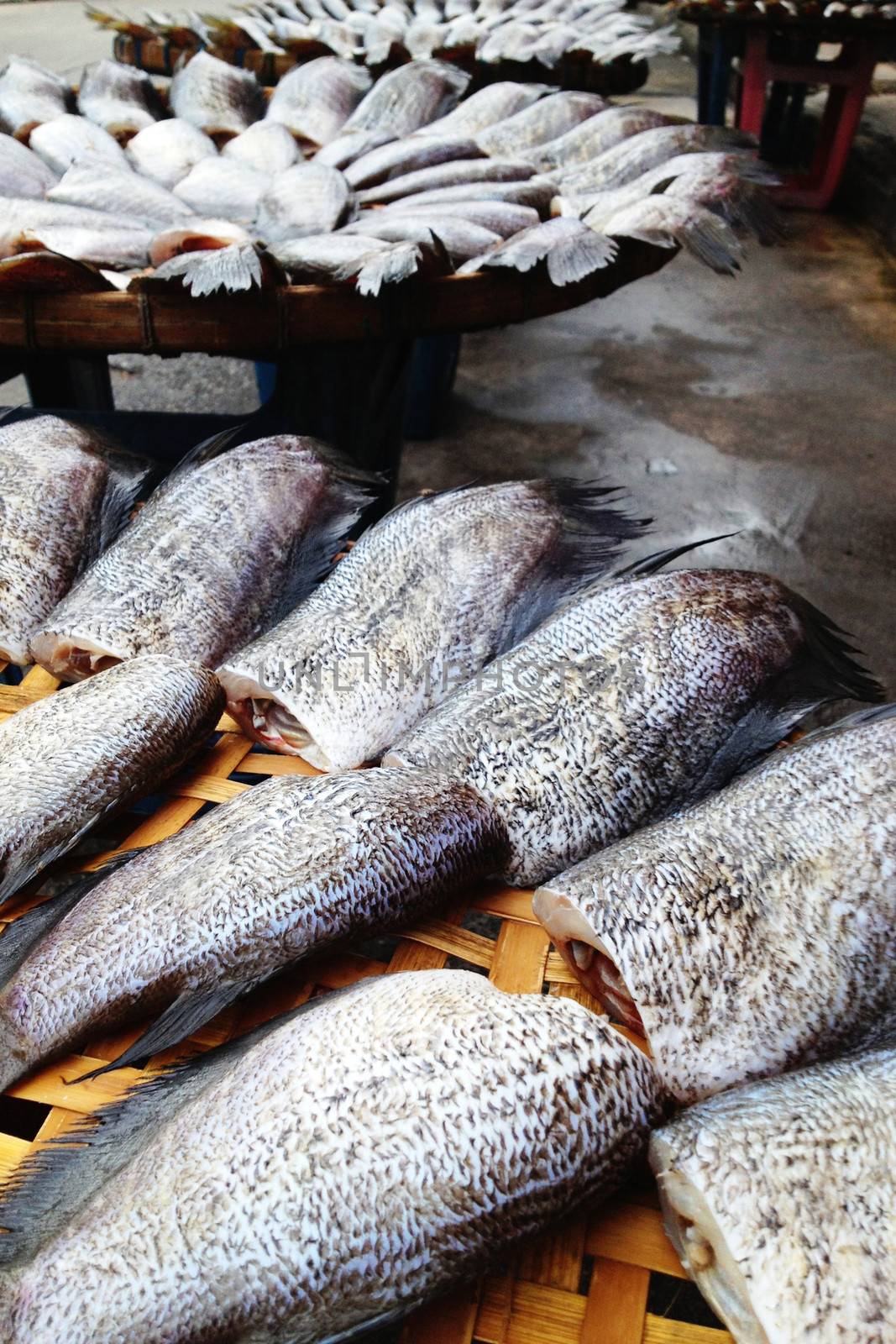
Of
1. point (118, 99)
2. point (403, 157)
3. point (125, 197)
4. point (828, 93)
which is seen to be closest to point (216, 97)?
point (118, 99)

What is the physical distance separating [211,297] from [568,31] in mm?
3390

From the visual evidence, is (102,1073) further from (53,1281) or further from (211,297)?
(211,297)

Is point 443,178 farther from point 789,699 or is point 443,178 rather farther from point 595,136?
point 789,699

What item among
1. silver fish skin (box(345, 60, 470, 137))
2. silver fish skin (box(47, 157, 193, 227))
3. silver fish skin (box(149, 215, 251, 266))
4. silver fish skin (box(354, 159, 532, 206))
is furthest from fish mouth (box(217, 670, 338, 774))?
silver fish skin (box(345, 60, 470, 137))

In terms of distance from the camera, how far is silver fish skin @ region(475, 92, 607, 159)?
3.45 meters

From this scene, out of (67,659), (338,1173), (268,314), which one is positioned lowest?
(67,659)

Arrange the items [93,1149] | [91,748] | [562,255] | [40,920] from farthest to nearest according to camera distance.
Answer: [562,255], [91,748], [40,920], [93,1149]

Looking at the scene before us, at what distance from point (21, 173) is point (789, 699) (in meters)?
2.64

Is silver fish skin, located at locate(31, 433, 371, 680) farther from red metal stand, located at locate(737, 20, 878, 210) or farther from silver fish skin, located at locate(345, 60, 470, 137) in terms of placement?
red metal stand, located at locate(737, 20, 878, 210)

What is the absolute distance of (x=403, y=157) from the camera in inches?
125

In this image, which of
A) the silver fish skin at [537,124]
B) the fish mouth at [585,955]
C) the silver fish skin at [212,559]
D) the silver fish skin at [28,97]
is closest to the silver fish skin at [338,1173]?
the fish mouth at [585,955]

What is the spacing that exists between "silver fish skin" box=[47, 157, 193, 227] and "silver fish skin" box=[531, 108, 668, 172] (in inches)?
48.6

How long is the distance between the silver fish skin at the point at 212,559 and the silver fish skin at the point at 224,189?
109 cm

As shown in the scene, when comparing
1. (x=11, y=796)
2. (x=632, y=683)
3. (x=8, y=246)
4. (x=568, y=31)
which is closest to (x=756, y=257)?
(x=568, y=31)
